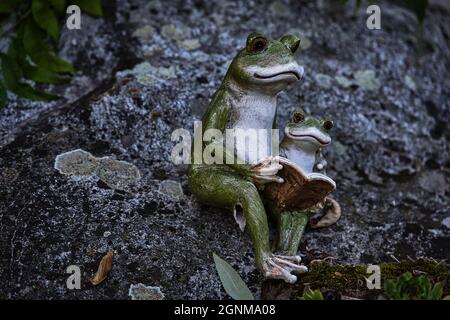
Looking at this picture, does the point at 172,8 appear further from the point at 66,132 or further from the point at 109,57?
the point at 66,132

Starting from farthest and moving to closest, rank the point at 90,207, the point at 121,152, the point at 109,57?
the point at 109,57
the point at 121,152
the point at 90,207

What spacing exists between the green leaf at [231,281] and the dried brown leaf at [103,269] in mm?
392

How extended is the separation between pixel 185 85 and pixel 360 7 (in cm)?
138

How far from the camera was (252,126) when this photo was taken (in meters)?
2.80

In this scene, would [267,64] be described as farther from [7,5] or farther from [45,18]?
[7,5]

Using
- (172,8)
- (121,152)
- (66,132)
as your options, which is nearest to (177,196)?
(121,152)

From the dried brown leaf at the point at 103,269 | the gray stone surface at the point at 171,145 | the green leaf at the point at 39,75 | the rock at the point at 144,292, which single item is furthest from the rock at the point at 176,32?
the rock at the point at 144,292

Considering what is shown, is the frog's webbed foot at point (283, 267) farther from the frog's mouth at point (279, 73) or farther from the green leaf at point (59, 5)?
the green leaf at point (59, 5)

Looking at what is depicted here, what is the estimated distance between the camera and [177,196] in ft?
9.74

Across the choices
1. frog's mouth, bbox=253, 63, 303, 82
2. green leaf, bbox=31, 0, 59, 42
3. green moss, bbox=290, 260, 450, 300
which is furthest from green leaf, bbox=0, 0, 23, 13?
green moss, bbox=290, 260, 450, 300

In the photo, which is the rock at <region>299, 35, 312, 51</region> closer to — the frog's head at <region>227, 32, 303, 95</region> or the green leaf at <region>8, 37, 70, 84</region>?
the frog's head at <region>227, 32, 303, 95</region>

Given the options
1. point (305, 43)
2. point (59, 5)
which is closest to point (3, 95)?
point (59, 5)

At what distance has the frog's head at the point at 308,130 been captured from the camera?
2.74 m

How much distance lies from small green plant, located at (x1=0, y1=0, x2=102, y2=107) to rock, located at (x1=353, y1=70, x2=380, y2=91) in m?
1.44
